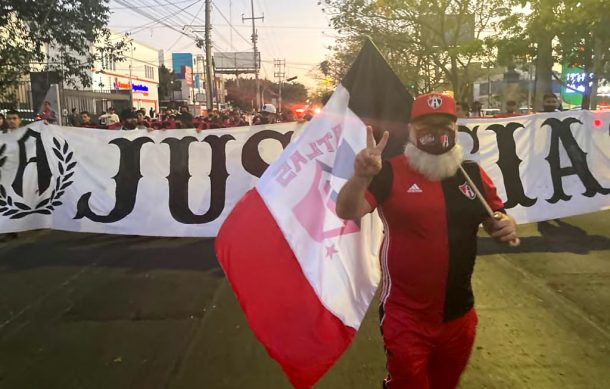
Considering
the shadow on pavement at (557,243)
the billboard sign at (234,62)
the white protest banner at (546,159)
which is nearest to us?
the shadow on pavement at (557,243)

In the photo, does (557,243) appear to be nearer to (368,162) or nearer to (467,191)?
(467,191)

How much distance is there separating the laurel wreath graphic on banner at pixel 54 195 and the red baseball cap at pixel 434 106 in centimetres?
690

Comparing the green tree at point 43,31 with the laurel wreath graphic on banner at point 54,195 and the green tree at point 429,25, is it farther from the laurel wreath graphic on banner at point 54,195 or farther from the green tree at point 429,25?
the green tree at point 429,25

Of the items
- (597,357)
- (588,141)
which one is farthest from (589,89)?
(597,357)

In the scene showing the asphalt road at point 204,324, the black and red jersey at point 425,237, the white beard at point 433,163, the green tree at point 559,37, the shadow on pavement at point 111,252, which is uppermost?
the green tree at point 559,37

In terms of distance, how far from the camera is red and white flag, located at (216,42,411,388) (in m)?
2.77

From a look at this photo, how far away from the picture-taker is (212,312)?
5457 millimetres

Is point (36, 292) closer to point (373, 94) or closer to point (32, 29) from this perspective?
point (373, 94)

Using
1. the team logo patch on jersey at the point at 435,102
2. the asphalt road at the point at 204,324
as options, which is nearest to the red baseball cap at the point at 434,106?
the team logo patch on jersey at the point at 435,102

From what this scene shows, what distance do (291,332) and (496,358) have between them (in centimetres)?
219

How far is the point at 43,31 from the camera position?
13.4 m

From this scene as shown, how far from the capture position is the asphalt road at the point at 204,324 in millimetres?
4059

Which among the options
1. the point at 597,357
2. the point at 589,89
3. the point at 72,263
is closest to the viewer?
the point at 597,357

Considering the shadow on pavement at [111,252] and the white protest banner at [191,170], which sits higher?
the white protest banner at [191,170]
